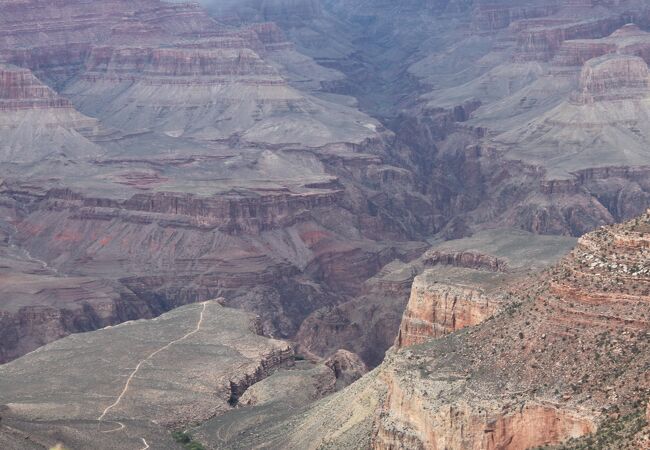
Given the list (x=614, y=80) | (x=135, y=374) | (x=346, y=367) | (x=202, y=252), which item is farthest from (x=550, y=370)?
(x=614, y=80)

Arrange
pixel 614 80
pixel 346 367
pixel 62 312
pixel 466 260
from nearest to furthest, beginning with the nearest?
pixel 346 367 < pixel 466 260 < pixel 62 312 < pixel 614 80

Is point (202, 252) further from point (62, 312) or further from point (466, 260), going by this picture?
point (466, 260)

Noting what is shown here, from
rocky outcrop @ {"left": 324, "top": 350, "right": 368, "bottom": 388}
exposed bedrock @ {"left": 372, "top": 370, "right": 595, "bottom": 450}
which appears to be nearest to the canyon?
exposed bedrock @ {"left": 372, "top": 370, "right": 595, "bottom": 450}

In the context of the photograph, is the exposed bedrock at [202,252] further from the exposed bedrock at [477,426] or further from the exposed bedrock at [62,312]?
the exposed bedrock at [477,426]

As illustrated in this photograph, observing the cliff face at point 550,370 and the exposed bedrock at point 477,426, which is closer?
the cliff face at point 550,370

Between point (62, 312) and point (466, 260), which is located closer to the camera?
point (466, 260)

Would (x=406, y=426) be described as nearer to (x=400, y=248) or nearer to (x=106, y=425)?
(x=106, y=425)

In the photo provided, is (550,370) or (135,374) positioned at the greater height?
(550,370)

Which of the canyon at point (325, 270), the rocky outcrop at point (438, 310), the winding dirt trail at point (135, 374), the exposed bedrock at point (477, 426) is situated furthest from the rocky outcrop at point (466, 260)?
the exposed bedrock at point (477, 426)

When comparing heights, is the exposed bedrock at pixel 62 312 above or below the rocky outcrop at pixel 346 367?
below
